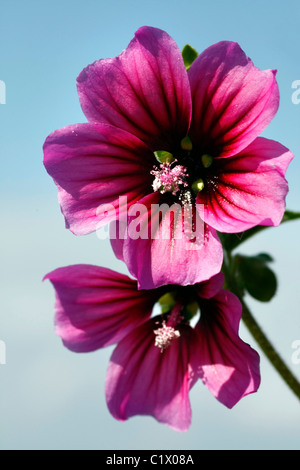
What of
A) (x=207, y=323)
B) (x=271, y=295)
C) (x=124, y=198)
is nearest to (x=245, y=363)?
(x=207, y=323)

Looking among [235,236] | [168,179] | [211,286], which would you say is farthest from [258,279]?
[168,179]

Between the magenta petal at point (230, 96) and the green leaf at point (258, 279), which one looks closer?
the magenta petal at point (230, 96)

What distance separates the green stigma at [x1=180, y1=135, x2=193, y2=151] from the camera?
151cm

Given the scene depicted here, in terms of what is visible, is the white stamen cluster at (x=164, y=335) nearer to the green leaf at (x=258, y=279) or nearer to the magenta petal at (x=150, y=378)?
the magenta petal at (x=150, y=378)

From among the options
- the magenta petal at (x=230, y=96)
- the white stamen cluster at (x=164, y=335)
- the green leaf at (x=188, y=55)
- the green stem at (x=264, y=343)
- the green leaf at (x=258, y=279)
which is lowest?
the green stem at (x=264, y=343)

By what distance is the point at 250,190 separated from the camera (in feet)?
4.37

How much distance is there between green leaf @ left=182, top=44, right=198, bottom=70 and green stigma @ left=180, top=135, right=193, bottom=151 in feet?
0.56

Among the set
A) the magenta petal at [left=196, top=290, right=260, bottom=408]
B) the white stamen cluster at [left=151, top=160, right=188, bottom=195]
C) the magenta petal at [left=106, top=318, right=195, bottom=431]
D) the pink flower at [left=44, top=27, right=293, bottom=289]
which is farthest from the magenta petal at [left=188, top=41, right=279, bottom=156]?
the magenta petal at [left=106, top=318, right=195, bottom=431]

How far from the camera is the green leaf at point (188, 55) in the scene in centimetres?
147

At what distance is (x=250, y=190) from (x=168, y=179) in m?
0.20

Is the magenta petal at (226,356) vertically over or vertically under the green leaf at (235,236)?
under

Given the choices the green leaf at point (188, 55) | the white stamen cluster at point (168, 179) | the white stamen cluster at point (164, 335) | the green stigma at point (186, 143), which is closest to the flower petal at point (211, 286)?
the white stamen cluster at point (164, 335)

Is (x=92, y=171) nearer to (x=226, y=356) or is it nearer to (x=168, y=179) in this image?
(x=168, y=179)

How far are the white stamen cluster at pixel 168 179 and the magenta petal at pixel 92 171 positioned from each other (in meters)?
0.06
